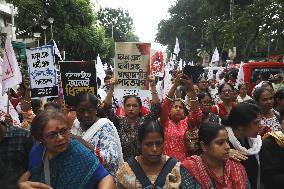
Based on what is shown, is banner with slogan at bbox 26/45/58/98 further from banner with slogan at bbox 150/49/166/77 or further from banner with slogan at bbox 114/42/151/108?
banner with slogan at bbox 150/49/166/77

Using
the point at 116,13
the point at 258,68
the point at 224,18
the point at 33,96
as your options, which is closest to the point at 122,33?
the point at 116,13

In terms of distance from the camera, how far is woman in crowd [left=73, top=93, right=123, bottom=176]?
367 centimetres

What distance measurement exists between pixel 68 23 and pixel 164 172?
3060cm

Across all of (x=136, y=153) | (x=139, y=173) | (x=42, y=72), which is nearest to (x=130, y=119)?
(x=136, y=153)

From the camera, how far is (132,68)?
652cm

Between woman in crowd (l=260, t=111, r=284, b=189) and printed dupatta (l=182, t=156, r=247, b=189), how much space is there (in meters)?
0.38

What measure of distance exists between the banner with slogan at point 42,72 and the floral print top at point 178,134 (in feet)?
6.80

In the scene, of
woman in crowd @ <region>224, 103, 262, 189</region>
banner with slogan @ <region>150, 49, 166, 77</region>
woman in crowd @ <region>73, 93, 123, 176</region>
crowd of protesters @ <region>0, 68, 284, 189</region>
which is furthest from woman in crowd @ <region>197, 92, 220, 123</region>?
banner with slogan @ <region>150, 49, 166, 77</region>

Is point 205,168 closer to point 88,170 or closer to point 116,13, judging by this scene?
point 88,170

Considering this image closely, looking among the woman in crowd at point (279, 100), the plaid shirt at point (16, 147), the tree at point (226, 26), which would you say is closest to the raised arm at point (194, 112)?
the woman in crowd at point (279, 100)

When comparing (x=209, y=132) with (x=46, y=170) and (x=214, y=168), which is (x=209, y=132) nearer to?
(x=214, y=168)

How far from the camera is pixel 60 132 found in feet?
9.10

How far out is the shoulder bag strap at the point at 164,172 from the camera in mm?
3215

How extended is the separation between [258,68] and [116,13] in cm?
6544
